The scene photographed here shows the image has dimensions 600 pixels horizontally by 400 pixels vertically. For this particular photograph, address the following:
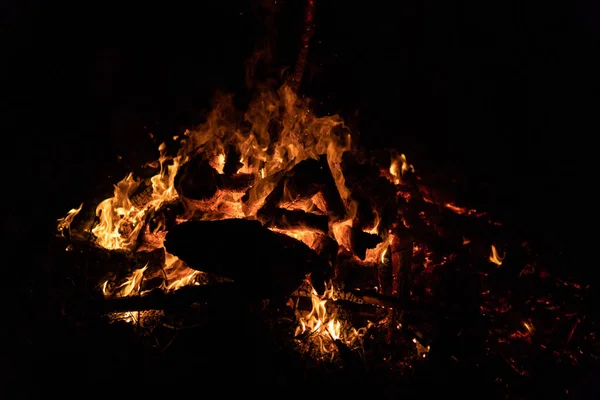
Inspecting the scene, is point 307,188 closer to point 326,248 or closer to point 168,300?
point 326,248

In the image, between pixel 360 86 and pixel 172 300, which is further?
pixel 360 86

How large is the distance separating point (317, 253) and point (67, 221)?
1656 millimetres

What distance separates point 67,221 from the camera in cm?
266

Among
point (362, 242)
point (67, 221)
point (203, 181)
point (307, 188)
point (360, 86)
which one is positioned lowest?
point (67, 221)

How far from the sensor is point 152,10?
3.48 meters

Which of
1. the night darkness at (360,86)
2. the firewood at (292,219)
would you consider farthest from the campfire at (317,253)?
the night darkness at (360,86)

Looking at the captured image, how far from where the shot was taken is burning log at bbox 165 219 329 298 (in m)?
2.20

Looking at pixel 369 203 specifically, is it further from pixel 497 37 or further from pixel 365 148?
pixel 497 37

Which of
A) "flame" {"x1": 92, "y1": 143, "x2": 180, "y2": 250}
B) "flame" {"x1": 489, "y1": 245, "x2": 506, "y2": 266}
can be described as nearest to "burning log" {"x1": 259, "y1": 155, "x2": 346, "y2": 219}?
"flame" {"x1": 92, "y1": 143, "x2": 180, "y2": 250}

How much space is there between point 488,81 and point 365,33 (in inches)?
44.6

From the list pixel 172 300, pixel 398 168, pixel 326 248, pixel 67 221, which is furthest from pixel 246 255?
pixel 398 168

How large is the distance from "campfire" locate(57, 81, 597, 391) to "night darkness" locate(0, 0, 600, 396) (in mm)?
370

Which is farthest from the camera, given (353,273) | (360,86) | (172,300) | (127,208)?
(360,86)

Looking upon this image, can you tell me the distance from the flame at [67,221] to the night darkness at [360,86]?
1.10 ft
